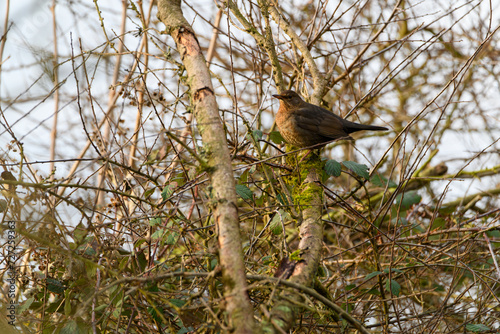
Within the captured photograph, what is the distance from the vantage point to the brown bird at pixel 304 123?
4.21 metres

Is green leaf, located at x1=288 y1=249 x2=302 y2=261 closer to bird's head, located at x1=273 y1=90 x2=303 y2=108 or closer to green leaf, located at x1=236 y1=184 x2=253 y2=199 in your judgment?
green leaf, located at x1=236 y1=184 x2=253 y2=199

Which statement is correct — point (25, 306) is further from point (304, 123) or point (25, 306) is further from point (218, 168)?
point (304, 123)

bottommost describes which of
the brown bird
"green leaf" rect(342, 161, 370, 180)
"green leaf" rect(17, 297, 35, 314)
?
"green leaf" rect(17, 297, 35, 314)

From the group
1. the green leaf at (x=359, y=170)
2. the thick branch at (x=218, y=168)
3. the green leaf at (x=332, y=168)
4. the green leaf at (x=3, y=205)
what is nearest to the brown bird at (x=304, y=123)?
the green leaf at (x=332, y=168)

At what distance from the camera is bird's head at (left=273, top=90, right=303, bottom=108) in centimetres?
428

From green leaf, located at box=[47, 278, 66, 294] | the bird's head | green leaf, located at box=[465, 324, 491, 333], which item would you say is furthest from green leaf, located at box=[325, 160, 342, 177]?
green leaf, located at box=[47, 278, 66, 294]

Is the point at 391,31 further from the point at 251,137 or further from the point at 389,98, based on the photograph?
the point at 251,137

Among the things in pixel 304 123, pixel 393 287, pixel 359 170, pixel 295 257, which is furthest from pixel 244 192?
pixel 304 123

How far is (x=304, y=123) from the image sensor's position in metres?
4.29

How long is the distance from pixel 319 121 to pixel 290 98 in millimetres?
347

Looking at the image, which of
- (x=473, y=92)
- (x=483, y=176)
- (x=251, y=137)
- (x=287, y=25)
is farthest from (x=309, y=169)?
(x=473, y=92)

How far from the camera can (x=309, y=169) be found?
350 centimetres

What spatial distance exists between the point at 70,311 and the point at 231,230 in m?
1.31

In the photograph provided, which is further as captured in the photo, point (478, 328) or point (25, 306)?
point (478, 328)
